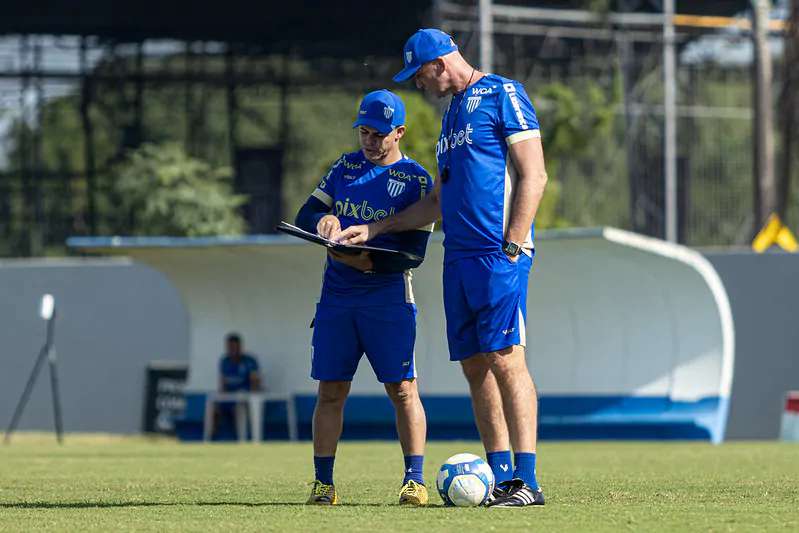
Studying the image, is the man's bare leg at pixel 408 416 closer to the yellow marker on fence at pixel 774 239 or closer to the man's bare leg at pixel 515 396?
the man's bare leg at pixel 515 396

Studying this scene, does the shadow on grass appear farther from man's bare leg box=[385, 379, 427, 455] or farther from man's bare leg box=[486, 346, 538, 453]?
man's bare leg box=[486, 346, 538, 453]

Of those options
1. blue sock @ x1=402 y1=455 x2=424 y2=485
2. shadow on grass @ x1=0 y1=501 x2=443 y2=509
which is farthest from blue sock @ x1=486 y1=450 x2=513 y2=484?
blue sock @ x1=402 y1=455 x2=424 y2=485

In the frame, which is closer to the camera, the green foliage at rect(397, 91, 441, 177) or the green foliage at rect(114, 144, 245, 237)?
the green foliage at rect(397, 91, 441, 177)

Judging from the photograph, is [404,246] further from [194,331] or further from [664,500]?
[194,331]

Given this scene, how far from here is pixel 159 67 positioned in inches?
1661

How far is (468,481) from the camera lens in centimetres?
725

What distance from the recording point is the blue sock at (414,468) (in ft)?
25.4

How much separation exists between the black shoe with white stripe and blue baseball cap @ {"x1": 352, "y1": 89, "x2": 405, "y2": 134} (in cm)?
170

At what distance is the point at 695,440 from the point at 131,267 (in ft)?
28.1

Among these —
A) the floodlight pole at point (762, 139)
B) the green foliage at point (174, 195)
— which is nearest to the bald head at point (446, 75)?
the floodlight pole at point (762, 139)

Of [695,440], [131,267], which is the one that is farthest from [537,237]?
[131,267]

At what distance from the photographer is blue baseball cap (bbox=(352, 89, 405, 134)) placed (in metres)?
7.71

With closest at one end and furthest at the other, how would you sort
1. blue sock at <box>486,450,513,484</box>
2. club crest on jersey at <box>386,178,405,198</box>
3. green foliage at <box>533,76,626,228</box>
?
blue sock at <box>486,450,513,484</box>, club crest on jersey at <box>386,178,405,198</box>, green foliage at <box>533,76,626,228</box>

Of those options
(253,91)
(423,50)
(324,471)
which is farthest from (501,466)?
(253,91)
